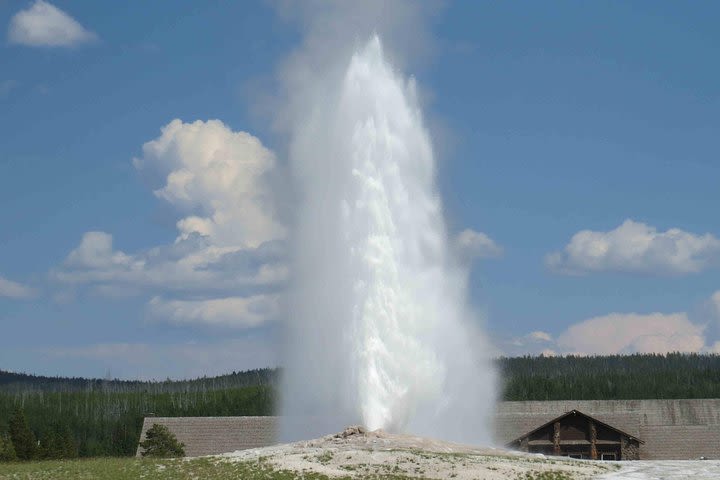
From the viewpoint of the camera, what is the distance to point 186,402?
4727 inches

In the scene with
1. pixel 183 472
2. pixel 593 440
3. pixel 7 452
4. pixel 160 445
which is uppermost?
pixel 593 440

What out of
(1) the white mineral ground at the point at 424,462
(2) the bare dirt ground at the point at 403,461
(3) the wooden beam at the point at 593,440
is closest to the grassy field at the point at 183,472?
(2) the bare dirt ground at the point at 403,461

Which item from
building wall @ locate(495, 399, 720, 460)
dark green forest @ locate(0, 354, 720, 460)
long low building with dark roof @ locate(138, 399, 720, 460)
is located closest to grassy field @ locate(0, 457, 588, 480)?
long low building with dark roof @ locate(138, 399, 720, 460)

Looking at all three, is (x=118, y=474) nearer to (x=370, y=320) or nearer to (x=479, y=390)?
(x=370, y=320)

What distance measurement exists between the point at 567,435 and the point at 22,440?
31.5 metres

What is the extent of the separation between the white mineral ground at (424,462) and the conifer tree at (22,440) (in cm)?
1999

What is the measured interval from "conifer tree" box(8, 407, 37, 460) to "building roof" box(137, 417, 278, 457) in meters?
8.96

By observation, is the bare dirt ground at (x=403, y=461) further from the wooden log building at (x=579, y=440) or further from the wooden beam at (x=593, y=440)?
the wooden log building at (x=579, y=440)

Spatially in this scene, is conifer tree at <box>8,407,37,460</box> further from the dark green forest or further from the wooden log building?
the wooden log building

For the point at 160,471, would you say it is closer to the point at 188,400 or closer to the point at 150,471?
the point at 150,471

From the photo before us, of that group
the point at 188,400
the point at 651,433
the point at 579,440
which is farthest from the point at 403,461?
the point at 188,400

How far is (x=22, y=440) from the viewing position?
64875 mm

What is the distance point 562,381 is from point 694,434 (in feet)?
172

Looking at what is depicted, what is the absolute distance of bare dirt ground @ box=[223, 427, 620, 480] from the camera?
132 ft
